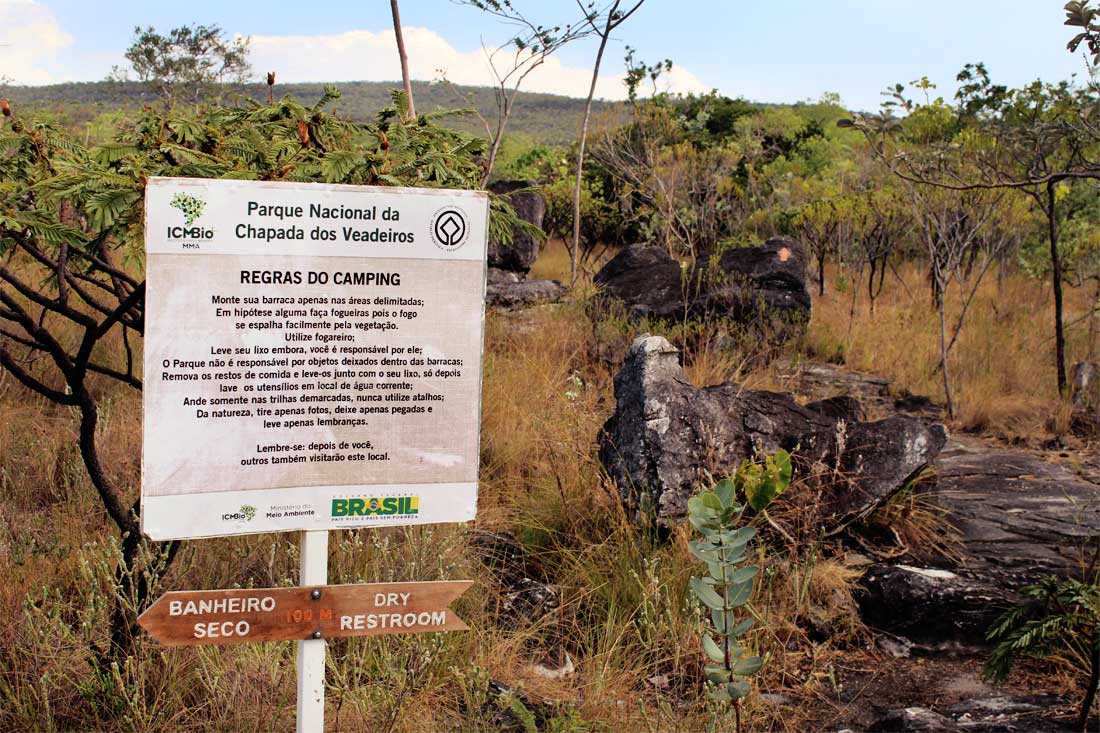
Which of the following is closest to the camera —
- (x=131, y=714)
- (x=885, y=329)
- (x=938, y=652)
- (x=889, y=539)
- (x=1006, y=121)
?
(x=131, y=714)

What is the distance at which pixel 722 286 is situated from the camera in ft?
30.1

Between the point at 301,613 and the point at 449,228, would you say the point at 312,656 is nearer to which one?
the point at 301,613

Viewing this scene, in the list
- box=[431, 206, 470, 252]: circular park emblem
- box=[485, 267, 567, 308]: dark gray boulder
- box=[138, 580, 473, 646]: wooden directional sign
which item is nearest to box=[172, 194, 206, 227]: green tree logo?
box=[431, 206, 470, 252]: circular park emblem

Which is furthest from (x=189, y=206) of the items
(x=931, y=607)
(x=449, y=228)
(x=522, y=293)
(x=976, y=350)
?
(x=976, y=350)

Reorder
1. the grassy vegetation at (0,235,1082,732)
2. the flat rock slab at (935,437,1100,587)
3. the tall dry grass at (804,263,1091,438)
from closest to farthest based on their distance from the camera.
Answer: the grassy vegetation at (0,235,1082,732)
the flat rock slab at (935,437,1100,587)
the tall dry grass at (804,263,1091,438)

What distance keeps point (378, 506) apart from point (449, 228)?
713mm

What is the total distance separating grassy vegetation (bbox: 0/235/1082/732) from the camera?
2.92 m

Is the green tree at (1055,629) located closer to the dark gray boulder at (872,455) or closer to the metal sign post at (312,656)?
the dark gray boulder at (872,455)

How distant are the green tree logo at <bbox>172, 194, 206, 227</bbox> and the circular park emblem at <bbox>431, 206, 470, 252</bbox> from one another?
1.78 ft

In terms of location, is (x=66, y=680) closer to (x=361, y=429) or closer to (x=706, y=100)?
(x=361, y=429)

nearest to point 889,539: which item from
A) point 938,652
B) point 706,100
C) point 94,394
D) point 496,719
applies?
point 938,652

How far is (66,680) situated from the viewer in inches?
120

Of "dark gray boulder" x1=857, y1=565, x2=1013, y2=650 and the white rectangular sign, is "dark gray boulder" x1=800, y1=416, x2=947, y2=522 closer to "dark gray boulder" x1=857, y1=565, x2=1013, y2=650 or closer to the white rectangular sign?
"dark gray boulder" x1=857, y1=565, x2=1013, y2=650

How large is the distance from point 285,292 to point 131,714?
1.49m
